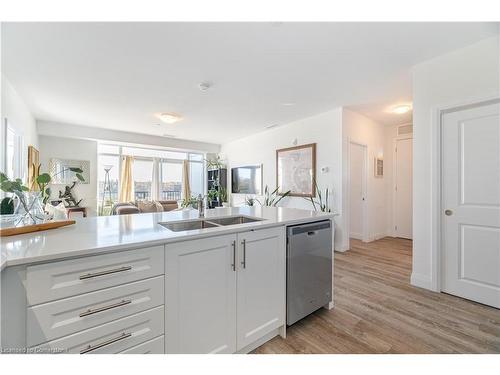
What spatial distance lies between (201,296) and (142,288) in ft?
1.08

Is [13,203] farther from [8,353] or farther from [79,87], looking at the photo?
[79,87]

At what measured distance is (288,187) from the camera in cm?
471

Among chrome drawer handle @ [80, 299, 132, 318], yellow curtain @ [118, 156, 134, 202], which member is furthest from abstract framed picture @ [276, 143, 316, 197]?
yellow curtain @ [118, 156, 134, 202]

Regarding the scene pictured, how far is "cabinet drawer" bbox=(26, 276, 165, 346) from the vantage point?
862 millimetres

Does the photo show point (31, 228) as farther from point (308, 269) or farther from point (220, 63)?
point (220, 63)

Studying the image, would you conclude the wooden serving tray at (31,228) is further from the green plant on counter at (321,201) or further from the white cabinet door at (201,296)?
the green plant on counter at (321,201)

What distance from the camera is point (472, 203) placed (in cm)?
210

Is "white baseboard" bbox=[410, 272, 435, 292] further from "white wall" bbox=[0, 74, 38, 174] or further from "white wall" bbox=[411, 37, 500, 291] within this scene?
"white wall" bbox=[0, 74, 38, 174]

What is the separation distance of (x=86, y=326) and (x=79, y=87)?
3215mm

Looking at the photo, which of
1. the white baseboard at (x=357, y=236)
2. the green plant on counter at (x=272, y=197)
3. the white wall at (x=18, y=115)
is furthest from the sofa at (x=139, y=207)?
the white baseboard at (x=357, y=236)

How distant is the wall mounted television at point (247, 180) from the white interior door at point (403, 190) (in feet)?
10.1

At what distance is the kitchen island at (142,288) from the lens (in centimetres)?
86

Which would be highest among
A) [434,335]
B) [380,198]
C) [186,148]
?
[186,148]
